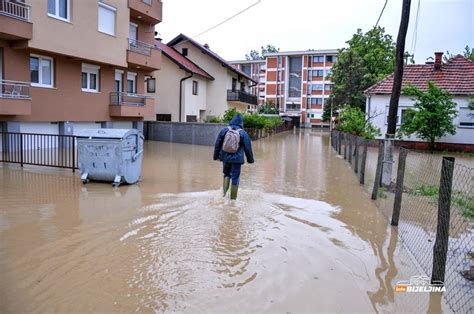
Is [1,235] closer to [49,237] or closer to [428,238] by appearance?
[49,237]

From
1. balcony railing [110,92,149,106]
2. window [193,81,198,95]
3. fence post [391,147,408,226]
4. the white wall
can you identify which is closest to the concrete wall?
balcony railing [110,92,149,106]

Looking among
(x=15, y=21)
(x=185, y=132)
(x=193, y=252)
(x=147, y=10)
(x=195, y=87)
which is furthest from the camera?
(x=195, y=87)

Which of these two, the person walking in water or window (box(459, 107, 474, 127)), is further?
window (box(459, 107, 474, 127))

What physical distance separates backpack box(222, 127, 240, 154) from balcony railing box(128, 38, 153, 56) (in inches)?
632

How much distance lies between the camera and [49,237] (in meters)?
5.82

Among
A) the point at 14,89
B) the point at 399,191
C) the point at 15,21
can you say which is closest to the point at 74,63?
the point at 14,89

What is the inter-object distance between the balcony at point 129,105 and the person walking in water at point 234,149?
15.2m

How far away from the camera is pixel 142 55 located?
23.5 meters

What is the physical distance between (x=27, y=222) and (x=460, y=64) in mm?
30894

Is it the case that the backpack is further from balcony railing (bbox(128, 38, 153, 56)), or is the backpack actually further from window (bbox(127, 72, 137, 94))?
window (bbox(127, 72, 137, 94))

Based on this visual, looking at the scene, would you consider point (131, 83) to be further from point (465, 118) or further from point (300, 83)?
point (300, 83)

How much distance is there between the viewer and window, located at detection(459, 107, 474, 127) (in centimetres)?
2741

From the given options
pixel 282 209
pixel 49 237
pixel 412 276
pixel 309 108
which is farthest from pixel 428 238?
pixel 309 108

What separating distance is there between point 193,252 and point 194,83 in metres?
31.7
